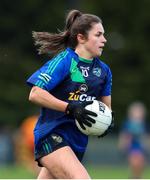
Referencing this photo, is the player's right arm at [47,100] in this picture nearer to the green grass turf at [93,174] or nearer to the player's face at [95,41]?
the player's face at [95,41]

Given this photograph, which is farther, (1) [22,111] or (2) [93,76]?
(1) [22,111]

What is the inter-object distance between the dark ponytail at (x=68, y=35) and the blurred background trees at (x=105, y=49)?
1935cm

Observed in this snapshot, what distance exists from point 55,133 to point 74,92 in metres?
0.43

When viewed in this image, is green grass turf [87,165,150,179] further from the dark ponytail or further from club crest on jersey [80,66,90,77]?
club crest on jersey [80,66,90,77]

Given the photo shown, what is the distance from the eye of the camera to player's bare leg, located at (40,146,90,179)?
25.0 feet

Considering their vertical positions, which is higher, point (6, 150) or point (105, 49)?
point (105, 49)

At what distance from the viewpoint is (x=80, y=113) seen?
Result: 305 inches

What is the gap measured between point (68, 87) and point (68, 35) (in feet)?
2.00

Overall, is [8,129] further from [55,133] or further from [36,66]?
[55,133]

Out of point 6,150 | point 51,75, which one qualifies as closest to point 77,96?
point 51,75

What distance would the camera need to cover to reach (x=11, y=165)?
73.6 ft

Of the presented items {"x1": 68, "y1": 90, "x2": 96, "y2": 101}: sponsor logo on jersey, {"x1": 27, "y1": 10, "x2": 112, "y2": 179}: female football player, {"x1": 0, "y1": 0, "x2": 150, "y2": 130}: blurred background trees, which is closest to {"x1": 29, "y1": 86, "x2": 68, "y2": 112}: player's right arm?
{"x1": 27, "y1": 10, "x2": 112, "y2": 179}: female football player

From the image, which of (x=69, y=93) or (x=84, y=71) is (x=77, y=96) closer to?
(x=69, y=93)

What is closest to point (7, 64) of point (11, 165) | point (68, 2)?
point (68, 2)
